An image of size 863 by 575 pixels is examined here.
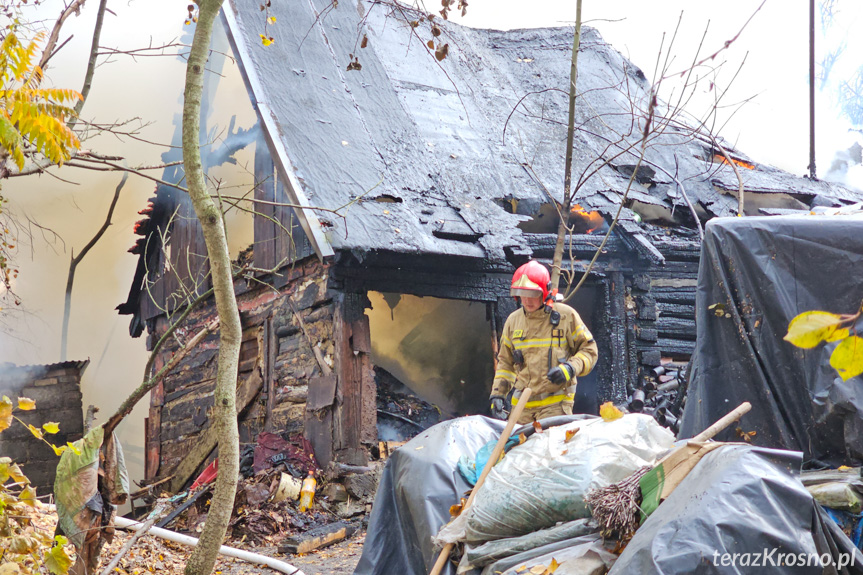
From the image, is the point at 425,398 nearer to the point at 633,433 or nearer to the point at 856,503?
the point at 633,433

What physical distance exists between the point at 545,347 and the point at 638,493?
2.85 m

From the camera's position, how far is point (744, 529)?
2.79 metres

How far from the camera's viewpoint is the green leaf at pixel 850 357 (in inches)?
58.8

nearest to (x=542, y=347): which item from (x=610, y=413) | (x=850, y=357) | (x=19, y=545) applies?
(x=610, y=413)

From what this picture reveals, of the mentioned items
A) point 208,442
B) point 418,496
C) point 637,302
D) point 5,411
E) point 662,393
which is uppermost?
point 5,411

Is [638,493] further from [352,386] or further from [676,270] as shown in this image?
[676,270]

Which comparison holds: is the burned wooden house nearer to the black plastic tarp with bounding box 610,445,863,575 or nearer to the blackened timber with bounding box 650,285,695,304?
the blackened timber with bounding box 650,285,695,304

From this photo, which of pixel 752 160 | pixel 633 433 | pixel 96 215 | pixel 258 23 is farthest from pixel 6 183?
pixel 633 433

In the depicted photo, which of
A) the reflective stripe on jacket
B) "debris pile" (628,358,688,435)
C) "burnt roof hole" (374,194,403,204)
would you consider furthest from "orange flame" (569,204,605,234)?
the reflective stripe on jacket

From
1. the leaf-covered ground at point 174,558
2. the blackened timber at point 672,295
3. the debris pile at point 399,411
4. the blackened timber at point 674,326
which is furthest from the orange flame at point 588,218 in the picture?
the leaf-covered ground at point 174,558

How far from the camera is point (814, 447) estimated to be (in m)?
3.75

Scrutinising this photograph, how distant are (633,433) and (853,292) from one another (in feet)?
4.12

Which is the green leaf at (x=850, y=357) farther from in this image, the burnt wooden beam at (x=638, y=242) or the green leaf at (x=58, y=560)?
the burnt wooden beam at (x=638, y=242)

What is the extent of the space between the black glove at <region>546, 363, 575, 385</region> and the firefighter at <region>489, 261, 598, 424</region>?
0.03 meters
